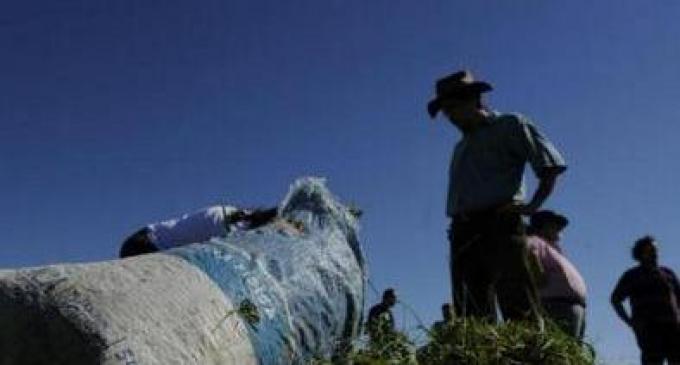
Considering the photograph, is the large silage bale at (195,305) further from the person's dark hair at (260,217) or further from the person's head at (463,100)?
the person's head at (463,100)

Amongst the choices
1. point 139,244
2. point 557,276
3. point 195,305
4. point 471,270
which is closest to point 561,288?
point 557,276

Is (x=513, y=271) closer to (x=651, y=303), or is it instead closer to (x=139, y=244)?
(x=139, y=244)

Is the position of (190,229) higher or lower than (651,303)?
lower

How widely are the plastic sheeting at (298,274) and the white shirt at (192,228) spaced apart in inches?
23.6

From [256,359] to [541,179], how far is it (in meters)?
1.91

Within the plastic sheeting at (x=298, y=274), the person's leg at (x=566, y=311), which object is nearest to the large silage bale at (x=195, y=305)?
the plastic sheeting at (x=298, y=274)

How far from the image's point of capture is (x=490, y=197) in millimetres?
5594

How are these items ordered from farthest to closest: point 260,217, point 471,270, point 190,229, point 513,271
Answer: point 190,229
point 260,217
point 471,270
point 513,271

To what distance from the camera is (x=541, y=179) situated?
5.49 metres

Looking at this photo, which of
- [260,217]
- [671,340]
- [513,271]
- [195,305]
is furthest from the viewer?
[671,340]

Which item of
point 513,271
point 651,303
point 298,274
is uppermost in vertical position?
point 651,303

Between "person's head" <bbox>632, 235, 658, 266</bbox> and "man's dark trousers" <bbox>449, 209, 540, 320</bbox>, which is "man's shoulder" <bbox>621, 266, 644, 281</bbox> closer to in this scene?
"person's head" <bbox>632, 235, 658, 266</bbox>

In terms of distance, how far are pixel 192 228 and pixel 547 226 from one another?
8.43ft

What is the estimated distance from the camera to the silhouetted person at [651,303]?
8.65 meters
